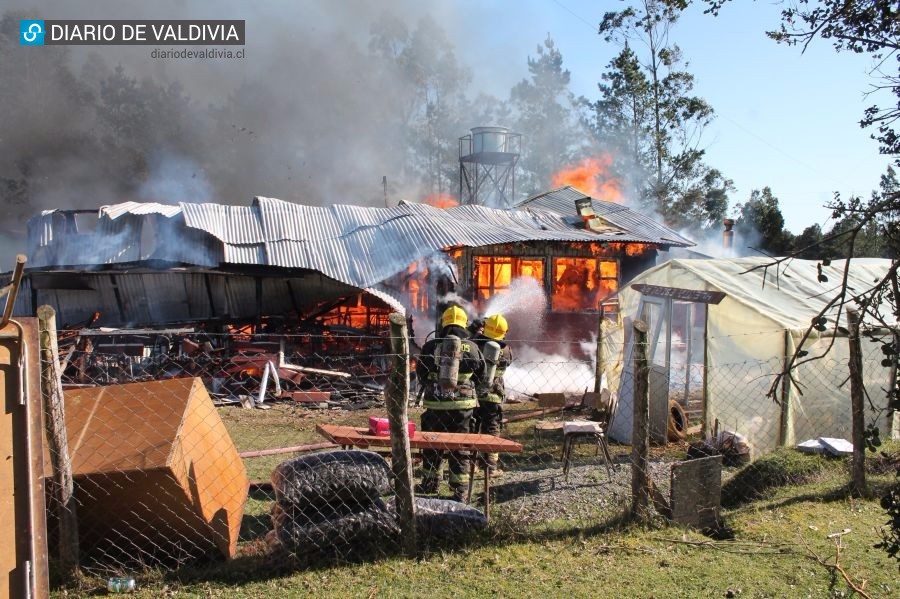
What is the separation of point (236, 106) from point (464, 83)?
1833 cm

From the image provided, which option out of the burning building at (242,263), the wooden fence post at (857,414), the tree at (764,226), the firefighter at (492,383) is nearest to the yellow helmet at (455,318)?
the firefighter at (492,383)

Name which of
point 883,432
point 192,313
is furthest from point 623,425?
point 192,313

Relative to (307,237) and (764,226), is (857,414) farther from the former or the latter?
(764,226)

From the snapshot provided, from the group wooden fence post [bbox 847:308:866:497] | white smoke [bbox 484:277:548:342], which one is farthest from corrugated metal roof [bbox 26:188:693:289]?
wooden fence post [bbox 847:308:866:497]

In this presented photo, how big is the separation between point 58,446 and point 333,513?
1.77 metres

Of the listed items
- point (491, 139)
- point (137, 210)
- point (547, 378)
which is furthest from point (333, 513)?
point (491, 139)

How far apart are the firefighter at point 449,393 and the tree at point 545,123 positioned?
39659mm

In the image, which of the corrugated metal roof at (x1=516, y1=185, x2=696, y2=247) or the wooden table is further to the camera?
the corrugated metal roof at (x1=516, y1=185, x2=696, y2=247)

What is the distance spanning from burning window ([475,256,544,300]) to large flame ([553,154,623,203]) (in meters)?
16.4

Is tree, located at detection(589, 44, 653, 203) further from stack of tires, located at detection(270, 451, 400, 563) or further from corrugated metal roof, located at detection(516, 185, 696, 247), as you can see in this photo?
stack of tires, located at detection(270, 451, 400, 563)

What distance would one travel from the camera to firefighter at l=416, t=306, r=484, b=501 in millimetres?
6168

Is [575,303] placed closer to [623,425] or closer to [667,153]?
[623,425]

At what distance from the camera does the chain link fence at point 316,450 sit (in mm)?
4090

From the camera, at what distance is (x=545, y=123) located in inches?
1887
